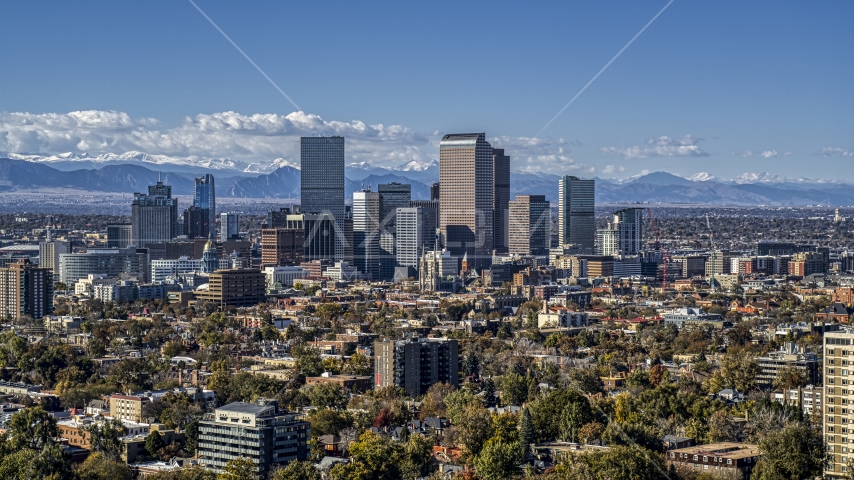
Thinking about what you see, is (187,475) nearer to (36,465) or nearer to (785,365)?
(36,465)

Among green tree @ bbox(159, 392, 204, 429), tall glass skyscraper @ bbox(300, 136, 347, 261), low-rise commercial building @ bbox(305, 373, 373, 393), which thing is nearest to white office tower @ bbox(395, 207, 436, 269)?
tall glass skyscraper @ bbox(300, 136, 347, 261)

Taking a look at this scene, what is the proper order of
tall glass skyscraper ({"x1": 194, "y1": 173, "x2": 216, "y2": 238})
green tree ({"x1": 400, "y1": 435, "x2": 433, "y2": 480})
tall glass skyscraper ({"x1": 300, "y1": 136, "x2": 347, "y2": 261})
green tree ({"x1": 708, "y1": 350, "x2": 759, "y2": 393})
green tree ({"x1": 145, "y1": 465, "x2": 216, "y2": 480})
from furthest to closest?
tall glass skyscraper ({"x1": 194, "y1": 173, "x2": 216, "y2": 238})
tall glass skyscraper ({"x1": 300, "y1": 136, "x2": 347, "y2": 261})
green tree ({"x1": 708, "y1": 350, "x2": 759, "y2": 393})
green tree ({"x1": 400, "y1": 435, "x2": 433, "y2": 480})
green tree ({"x1": 145, "y1": 465, "x2": 216, "y2": 480})

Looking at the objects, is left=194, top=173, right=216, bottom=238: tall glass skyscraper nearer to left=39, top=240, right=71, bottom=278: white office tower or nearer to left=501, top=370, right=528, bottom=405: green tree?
left=39, top=240, right=71, bottom=278: white office tower

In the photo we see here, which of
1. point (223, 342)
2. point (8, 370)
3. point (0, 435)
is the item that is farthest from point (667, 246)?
point (0, 435)

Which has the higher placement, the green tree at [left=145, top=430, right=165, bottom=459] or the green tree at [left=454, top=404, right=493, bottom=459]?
the green tree at [left=454, top=404, right=493, bottom=459]

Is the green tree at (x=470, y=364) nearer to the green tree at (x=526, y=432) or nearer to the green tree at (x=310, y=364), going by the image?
the green tree at (x=310, y=364)

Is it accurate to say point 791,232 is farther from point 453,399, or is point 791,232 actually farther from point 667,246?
point 453,399

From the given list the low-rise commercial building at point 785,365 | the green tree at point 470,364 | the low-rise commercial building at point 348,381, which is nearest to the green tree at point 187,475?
the low-rise commercial building at point 348,381

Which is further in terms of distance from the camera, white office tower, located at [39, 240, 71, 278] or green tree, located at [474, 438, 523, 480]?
white office tower, located at [39, 240, 71, 278]
